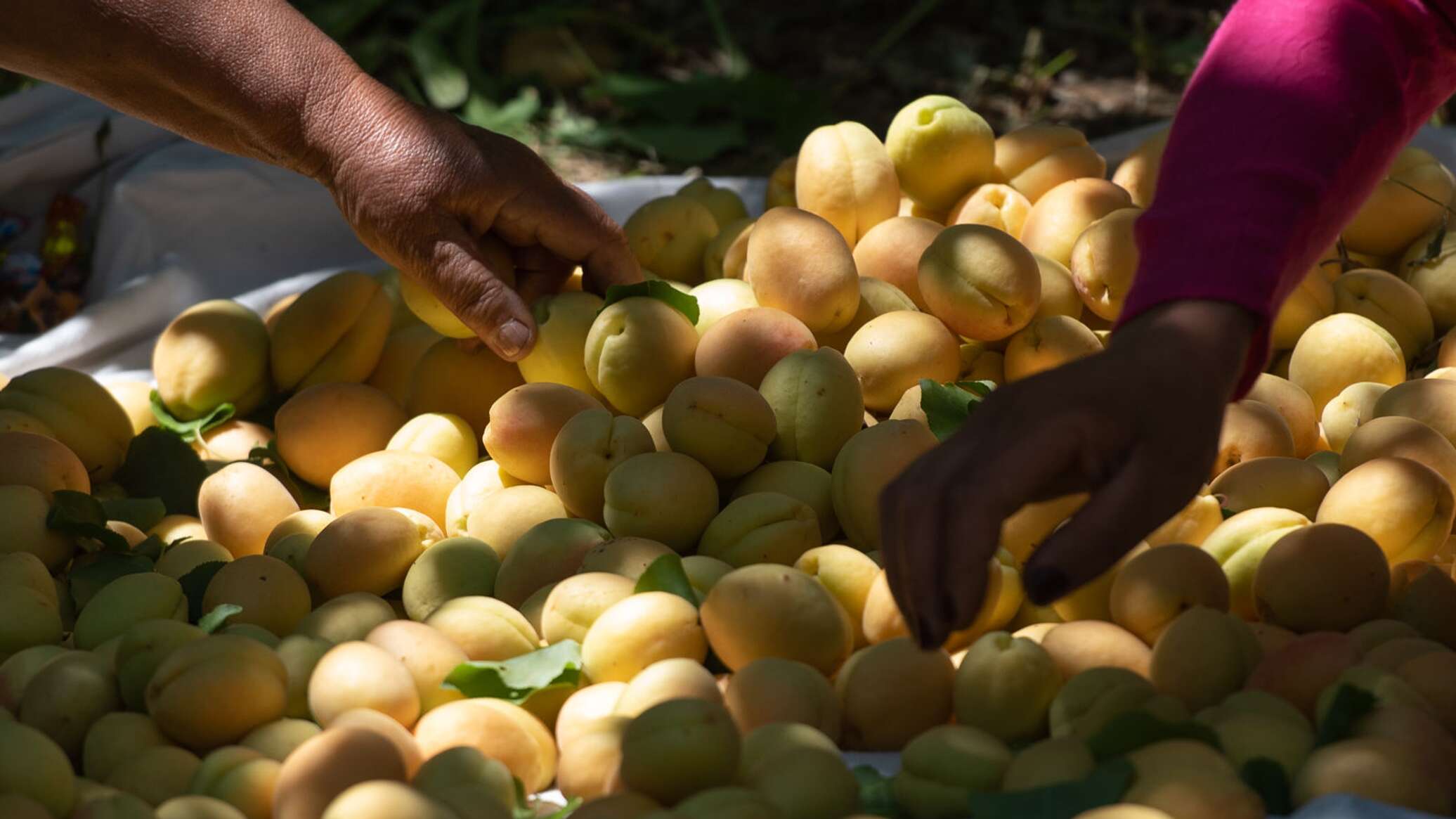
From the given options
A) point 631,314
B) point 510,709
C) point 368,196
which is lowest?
point 510,709

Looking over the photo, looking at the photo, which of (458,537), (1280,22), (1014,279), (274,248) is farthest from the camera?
(274,248)

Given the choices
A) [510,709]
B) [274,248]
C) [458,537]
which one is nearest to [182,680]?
[510,709]

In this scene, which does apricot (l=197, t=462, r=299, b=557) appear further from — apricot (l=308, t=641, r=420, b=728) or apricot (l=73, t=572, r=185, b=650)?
apricot (l=308, t=641, r=420, b=728)

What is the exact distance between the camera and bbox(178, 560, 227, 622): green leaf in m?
1.50

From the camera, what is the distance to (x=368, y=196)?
1.76m

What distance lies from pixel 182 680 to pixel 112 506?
0.70 metres

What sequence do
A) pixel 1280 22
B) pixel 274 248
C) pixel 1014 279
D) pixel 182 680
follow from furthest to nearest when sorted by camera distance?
pixel 274 248
pixel 1014 279
pixel 182 680
pixel 1280 22

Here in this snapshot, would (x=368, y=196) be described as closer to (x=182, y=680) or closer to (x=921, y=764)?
(x=182, y=680)

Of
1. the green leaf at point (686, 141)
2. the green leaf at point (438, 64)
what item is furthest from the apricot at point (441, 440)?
the green leaf at point (438, 64)

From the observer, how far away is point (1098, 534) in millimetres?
842

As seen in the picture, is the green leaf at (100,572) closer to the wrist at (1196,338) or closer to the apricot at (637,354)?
the apricot at (637,354)

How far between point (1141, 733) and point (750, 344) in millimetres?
775

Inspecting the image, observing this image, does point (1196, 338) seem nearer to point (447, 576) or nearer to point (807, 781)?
point (807, 781)

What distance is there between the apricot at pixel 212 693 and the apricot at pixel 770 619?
40 cm
